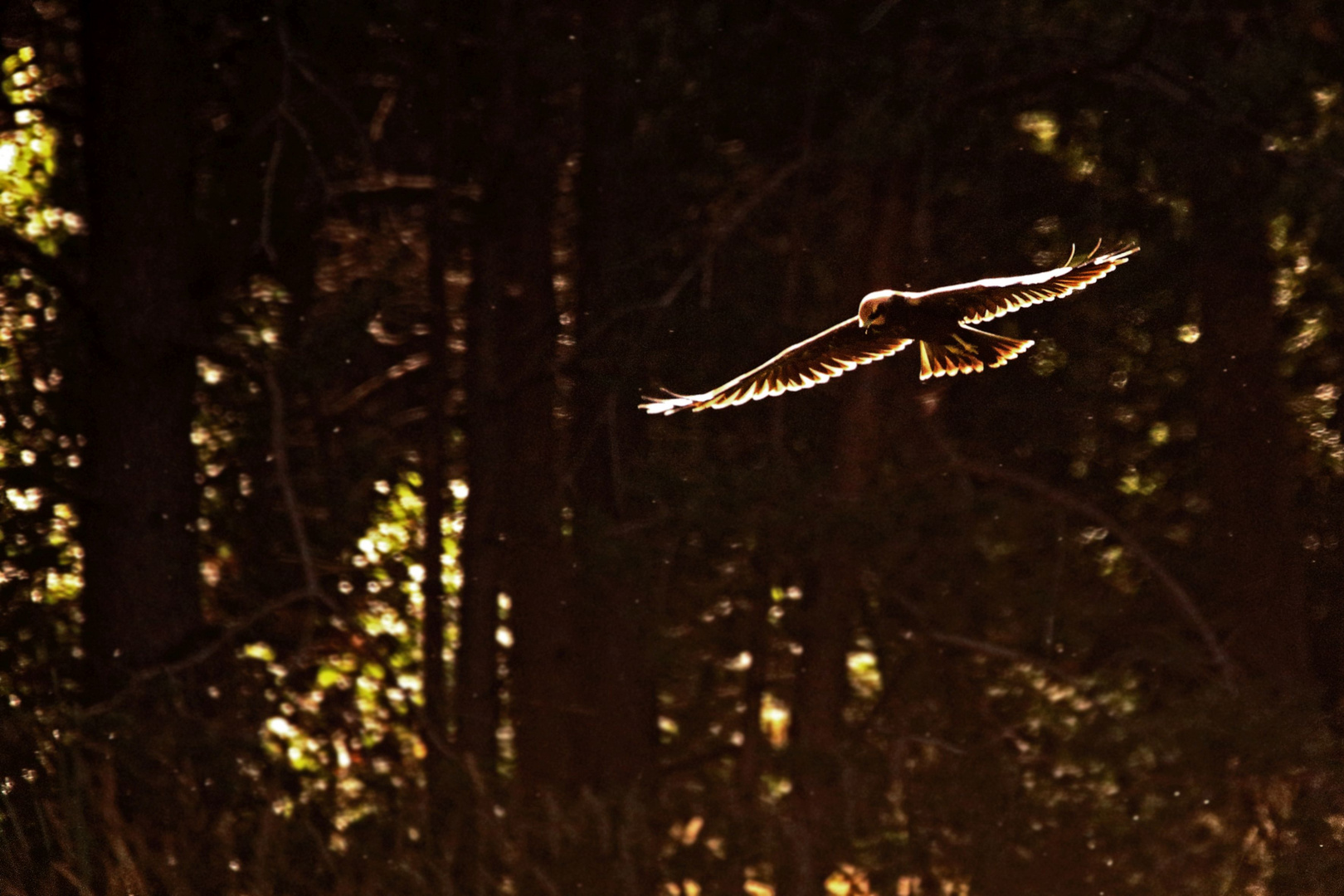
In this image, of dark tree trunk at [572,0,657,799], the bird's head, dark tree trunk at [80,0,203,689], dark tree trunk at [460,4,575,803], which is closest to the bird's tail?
the bird's head

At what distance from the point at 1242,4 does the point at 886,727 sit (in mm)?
2842

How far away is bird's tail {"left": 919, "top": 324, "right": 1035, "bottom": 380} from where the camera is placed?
3479mm

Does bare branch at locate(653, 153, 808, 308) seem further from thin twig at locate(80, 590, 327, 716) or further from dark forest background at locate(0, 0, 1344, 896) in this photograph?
thin twig at locate(80, 590, 327, 716)

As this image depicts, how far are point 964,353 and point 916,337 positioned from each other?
0.44ft

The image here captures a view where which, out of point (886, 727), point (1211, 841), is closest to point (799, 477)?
point (886, 727)

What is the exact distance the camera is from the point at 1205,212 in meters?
5.98

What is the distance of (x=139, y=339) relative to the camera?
254 inches

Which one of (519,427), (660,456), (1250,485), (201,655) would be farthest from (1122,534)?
(201,655)

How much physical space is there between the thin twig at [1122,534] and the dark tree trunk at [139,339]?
293 cm

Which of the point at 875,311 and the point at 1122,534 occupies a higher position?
the point at 875,311

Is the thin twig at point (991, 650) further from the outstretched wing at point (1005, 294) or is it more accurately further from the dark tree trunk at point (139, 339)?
the dark tree trunk at point (139, 339)

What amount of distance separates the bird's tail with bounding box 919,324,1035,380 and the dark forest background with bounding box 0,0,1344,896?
2.28 meters

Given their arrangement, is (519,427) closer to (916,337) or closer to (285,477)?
(285,477)

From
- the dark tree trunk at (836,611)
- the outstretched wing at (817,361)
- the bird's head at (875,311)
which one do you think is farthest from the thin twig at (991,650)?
the bird's head at (875,311)
